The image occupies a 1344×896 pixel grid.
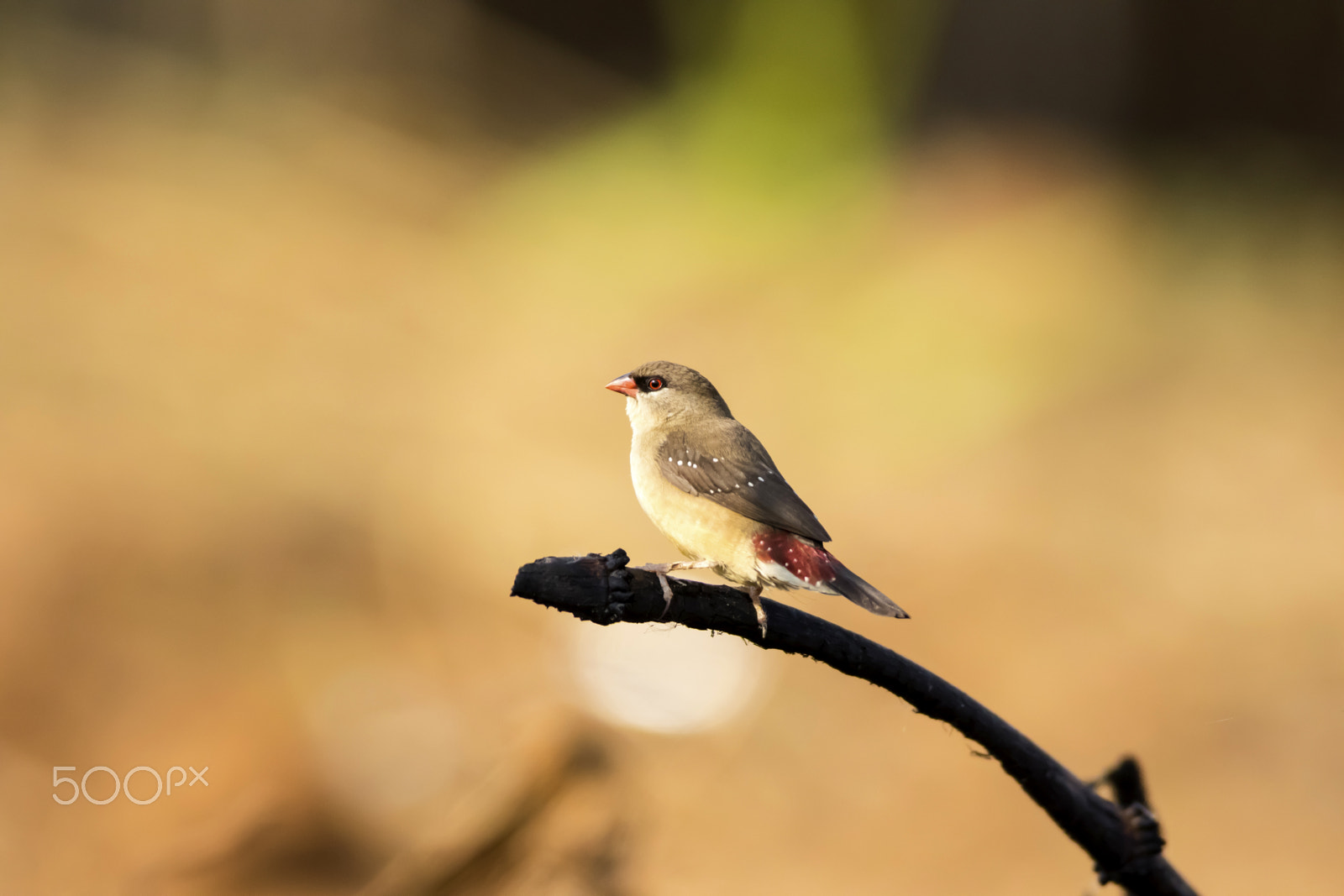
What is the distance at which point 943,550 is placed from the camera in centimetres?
490

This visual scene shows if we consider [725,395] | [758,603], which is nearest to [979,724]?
[758,603]

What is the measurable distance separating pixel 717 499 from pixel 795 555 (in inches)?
9.4

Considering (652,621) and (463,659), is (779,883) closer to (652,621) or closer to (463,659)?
(463,659)

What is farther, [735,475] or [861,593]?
[735,475]

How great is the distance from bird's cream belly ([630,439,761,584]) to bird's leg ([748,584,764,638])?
0.25 ft

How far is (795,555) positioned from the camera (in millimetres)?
1596

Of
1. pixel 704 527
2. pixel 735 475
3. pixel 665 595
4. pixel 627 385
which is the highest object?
pixel 627 385

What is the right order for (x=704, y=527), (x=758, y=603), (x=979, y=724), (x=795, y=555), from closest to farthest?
(x=979, y=724), (x=758, y=603), (x=795, y=555), (x=704, y=527)

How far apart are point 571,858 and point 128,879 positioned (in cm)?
183

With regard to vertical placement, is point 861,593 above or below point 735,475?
below

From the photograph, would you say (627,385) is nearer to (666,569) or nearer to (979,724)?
(666,569)

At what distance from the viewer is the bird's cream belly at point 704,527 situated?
170 centimetres

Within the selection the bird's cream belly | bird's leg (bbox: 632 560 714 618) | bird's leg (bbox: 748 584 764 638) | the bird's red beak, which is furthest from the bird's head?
bird's leg (bbox: 748 584 764 638)

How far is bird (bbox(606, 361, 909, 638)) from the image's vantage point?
61.3 inches
